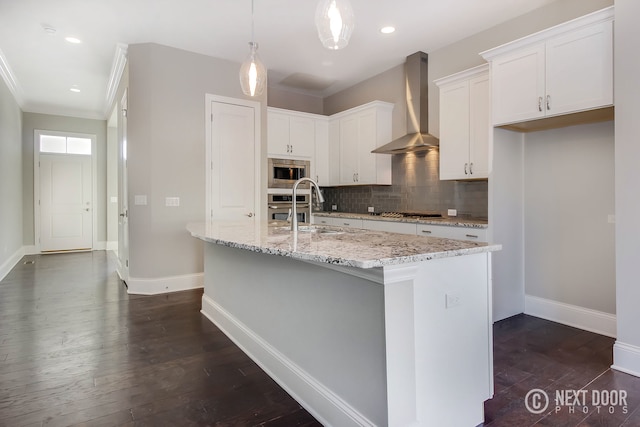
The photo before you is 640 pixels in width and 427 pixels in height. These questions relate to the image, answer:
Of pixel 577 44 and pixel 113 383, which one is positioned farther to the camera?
pixel 577 44

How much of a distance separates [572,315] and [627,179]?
1.47 meters

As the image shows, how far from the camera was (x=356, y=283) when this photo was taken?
1.60 m

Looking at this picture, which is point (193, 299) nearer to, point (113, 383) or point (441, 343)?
point (113, 383)

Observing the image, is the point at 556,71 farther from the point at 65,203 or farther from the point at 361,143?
the point at 65,203

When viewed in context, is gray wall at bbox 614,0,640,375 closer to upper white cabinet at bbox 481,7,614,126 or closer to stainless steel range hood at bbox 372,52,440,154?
upper white cabinet at bbox 481,7,614,126

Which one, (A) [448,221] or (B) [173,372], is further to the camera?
(A) [448,221]

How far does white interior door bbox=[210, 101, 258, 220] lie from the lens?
4.68m

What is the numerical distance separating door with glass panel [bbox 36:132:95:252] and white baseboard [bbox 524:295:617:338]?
8467 mm

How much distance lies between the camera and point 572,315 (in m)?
3.22

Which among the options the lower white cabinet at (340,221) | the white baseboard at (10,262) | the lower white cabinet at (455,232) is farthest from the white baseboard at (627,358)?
the white baseboard at (10,262)

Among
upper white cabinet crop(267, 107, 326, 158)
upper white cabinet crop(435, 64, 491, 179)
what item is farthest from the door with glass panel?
upper white cabinet crop(435, 64, 491, 179)

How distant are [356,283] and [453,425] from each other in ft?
2.65

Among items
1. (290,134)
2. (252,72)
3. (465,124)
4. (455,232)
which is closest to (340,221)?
(290,134)

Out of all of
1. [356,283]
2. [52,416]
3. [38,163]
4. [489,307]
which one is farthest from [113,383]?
[38,163]
